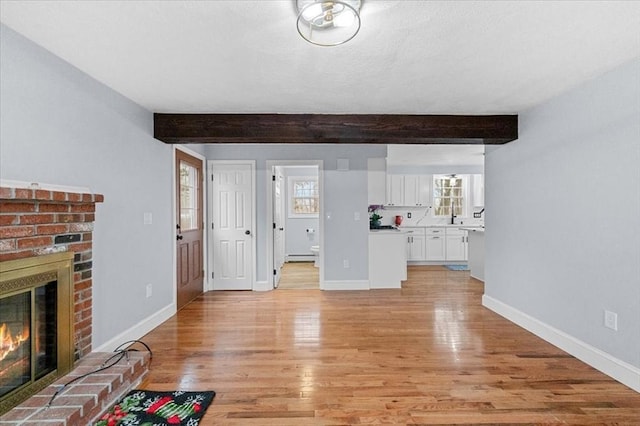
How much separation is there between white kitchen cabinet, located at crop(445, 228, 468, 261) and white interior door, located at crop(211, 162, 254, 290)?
4430 millimetres

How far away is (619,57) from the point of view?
216 cm

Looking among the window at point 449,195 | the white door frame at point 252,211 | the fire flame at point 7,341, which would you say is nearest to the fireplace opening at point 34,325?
the fire flame at point 7,341

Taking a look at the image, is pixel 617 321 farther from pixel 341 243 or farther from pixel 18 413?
pixel 18 413

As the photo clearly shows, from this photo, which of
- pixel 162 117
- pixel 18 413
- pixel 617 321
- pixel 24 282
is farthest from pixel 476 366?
pixel 162 117

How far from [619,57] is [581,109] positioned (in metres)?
0.53

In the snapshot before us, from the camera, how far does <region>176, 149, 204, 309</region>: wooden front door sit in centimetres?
402

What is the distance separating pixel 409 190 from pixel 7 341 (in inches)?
266

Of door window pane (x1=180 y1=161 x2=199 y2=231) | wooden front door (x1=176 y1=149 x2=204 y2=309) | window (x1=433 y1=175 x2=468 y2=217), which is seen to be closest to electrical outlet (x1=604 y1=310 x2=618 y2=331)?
wooden front door (x1=176 y1=149 x2=204 y2=309)

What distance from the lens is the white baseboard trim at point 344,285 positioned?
4.91 meters

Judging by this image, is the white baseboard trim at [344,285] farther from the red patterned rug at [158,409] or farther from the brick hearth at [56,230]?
the brick hearth at [56,230]

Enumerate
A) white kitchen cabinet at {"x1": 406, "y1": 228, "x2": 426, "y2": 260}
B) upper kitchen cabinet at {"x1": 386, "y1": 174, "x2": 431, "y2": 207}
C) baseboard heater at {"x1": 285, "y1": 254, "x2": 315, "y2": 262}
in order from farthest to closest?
baseboard heater at {"x1": 285, "y1": 254, "x2": 315, "y2": 262} → upper kitchen cabinet at {"x1": 386, "y1": 174, "x2": 431, "y2": 207} → white kitchen cabinet at {"x1": 406, "y1": 228, "x2": 426, "y2": 260}

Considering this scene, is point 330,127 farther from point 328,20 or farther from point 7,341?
point 7,341

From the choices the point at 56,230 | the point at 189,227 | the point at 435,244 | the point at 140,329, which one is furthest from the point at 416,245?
the point at 56,230

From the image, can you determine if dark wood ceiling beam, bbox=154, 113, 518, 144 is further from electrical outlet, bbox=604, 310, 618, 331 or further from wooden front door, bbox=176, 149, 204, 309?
electrical outlet, bbox=604, 310, 618, 331
